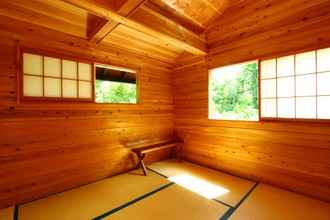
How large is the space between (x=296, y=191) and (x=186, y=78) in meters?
2.82

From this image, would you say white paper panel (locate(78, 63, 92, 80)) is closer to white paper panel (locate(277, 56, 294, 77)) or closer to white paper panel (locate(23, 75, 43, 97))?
white paper panel (locate(23, 75, 43, 97))

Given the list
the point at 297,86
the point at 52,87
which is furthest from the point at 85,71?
the point at 297,86

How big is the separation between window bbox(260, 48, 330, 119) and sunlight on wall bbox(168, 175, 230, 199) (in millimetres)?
1411

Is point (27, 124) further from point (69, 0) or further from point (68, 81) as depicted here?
point (69, 0)

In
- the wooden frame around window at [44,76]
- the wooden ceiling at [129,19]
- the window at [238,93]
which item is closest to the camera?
the wooden ceiling at [129,19]

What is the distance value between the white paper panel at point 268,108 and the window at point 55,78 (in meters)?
2.92

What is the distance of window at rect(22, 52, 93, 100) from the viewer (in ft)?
7.47

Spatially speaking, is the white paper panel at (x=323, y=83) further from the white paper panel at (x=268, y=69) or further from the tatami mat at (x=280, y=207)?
the tatami mat at (x=280, y=207)

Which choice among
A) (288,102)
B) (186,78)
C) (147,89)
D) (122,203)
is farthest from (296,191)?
(147,89)

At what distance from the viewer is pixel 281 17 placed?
251 centimetres

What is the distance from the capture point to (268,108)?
271cm

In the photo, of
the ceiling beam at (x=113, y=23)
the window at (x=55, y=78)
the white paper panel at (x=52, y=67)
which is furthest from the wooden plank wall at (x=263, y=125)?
the white paper panel at (x=52, y=67)

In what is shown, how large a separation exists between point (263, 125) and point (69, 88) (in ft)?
10.4

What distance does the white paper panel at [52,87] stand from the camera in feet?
7.95
